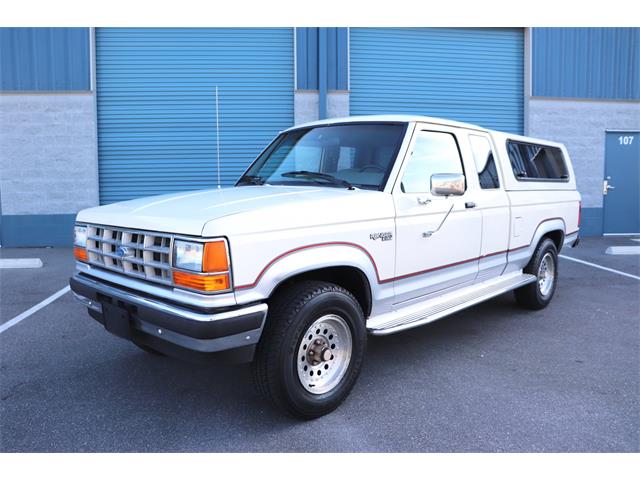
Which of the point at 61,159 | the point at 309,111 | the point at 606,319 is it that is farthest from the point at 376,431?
the point at 61,159

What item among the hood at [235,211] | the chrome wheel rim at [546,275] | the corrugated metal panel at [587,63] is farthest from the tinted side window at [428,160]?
the corrugated metal panel at [587,63]

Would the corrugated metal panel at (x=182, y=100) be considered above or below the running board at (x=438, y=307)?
above

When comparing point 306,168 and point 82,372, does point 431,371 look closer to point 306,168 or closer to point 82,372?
point 306,168

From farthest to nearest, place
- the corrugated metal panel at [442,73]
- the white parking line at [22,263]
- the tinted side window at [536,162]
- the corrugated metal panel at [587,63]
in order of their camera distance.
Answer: the corrugated metal panel at [587,63], the corrugated metal panel at [442,73], the white parking line at [22,263], the tinted side window at [536,162]

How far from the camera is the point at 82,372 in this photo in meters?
3.80

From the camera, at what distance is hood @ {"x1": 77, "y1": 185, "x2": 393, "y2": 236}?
265 centimetres

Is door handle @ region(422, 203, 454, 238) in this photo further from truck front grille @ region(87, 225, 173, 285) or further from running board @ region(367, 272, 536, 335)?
truck front grille @ region(87, 225, 173, 285)

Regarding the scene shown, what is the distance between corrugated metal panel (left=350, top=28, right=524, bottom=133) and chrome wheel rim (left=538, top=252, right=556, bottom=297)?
21.6ft

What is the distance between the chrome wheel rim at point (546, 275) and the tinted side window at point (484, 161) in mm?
1517

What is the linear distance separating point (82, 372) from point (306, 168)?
239 cm

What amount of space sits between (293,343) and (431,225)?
1544 mm

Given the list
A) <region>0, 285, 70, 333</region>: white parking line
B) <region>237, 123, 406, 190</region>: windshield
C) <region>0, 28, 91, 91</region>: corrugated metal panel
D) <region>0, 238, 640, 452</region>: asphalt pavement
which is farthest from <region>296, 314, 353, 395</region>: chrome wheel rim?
<region>0, 28, 91, 91</region>: corrugated metal panel

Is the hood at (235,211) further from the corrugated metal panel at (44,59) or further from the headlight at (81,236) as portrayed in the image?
the corrugated metal panel at (44,59)

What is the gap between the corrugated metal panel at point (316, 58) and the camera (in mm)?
10758
